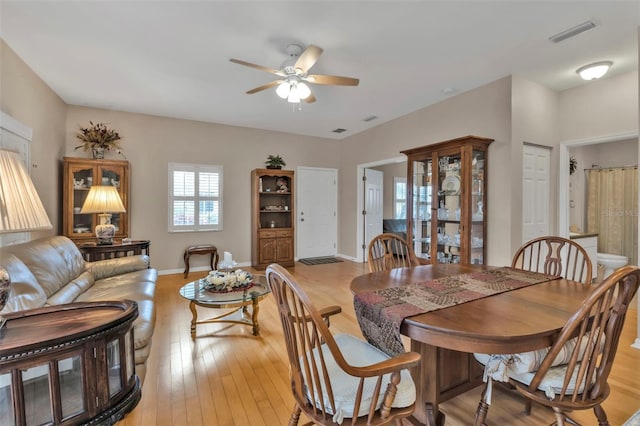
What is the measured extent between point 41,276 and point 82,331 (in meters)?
1.62

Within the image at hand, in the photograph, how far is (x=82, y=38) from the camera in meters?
Result: 2.60

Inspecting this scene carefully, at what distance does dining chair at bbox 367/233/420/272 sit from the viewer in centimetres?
232

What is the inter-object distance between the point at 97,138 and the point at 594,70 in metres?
6.41

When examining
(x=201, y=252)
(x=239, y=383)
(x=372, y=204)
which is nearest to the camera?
(x=239, y=383)

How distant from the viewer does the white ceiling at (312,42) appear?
2240mm

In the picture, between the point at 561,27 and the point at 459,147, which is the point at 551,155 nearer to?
the point at 459,147

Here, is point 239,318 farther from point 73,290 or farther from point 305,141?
point 305,141

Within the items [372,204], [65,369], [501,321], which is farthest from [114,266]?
[372,204]

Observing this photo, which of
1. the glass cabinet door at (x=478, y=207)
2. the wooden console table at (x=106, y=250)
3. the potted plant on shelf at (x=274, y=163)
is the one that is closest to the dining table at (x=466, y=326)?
the glass cabinet door at (x=478, y=207)

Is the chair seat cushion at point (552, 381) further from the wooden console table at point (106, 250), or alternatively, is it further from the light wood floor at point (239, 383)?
the wooden console table at point (106, 250)

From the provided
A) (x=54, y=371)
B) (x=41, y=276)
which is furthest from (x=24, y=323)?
(x=41, y=276)

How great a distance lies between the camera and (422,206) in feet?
13.6

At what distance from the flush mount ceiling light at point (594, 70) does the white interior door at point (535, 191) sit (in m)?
0.86

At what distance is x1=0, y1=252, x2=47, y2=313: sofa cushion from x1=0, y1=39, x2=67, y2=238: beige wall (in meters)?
1.80
